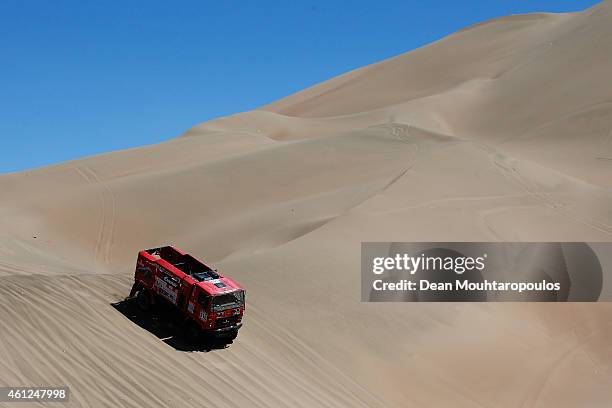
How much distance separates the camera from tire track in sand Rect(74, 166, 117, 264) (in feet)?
81.1

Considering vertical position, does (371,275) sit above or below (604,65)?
A: below

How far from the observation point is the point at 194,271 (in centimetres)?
1523

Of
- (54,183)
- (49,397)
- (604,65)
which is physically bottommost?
(54,183)

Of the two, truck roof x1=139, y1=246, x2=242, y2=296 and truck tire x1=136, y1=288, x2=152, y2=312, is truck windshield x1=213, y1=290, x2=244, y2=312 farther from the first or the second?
truck tire x1=136, y1=288, x2=152, y2=312

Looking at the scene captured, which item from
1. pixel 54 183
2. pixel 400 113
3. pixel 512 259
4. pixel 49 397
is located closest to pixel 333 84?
pixel 400 113

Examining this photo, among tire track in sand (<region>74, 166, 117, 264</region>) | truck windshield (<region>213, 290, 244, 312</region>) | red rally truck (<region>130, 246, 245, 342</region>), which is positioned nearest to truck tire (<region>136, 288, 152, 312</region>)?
red rally truck (<region>130, 246, 245, 342</region>)

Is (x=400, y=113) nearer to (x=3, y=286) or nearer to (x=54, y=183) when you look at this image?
(x=54, y=183)

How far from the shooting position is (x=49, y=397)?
398 inches

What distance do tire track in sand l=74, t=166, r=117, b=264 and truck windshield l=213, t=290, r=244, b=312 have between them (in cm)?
1184

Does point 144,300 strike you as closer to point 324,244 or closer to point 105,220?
point 324,244

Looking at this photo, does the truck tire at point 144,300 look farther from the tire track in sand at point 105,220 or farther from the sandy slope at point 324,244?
the tire track in sand at point 105,220

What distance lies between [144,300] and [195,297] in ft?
5.95

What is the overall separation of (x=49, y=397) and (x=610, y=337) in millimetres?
13232

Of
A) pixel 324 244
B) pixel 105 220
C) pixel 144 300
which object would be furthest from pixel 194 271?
pixel 105 220
